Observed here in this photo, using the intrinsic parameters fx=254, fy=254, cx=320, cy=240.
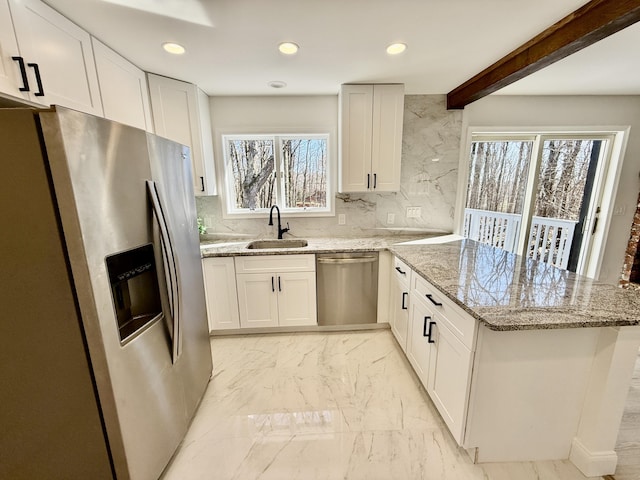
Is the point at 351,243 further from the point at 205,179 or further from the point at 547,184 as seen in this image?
the point at 547,184

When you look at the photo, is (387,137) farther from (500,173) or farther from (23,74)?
(23,74)

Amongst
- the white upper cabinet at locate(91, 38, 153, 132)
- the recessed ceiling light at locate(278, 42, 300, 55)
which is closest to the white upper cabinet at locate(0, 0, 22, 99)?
the white upper cabinet at locate(91, 38, 153, 132)

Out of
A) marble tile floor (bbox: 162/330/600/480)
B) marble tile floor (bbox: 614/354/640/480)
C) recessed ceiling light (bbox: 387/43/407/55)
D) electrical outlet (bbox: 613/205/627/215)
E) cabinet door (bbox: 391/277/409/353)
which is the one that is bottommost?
marble tile floor (bbox: 162/330/600/480)

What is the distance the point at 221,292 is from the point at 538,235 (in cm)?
420

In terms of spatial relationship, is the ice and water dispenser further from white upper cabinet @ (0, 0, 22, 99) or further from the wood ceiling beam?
the wood ceiling beam

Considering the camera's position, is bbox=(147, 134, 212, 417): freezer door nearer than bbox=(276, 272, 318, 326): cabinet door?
Yes

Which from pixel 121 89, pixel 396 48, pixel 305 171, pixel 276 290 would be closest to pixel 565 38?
pixel 396 48

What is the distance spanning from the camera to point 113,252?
104cm

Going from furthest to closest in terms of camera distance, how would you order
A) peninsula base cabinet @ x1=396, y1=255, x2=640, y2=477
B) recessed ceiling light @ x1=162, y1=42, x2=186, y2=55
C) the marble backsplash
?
the marble backsplash < recessed ceiling light @ x1=162, y1=42, x2=186, y2=55 < peninsula base cabinet @ x1=396, y1=255, x2=640, y2=477

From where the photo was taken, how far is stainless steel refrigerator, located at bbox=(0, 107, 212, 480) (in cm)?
89

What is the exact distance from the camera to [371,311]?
8.54 feet

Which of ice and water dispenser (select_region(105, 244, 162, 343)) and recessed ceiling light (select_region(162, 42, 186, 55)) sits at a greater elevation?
recessed ceiling light (select_region(162, 42, 186, 55))

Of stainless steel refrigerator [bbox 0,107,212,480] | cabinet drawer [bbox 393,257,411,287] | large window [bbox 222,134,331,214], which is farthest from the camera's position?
large window [bbox 222,134,331,214]

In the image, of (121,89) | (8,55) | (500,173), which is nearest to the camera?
(8,55)
